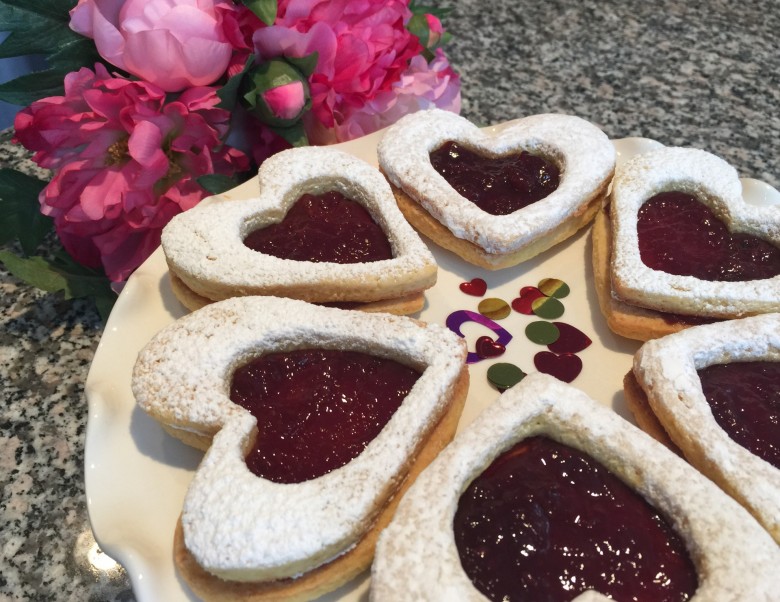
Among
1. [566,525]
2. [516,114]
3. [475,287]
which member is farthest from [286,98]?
[516,114]

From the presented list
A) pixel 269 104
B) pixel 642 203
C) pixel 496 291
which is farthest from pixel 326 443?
pixel 642 203

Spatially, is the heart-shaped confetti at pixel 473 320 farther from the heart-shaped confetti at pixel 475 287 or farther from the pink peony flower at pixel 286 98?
the pink peony flower at pixel 286 98

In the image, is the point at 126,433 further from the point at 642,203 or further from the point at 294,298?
the point at 642,203

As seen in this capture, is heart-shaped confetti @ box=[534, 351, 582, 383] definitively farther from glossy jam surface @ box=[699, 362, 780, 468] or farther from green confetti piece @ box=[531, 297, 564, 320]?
glossy jam surface @ box=[699, 362, 780, 468]

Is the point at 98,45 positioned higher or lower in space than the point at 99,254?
higher

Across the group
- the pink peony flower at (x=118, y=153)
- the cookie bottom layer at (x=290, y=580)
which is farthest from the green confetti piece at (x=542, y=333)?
the pink peony flower at (x=118, y=153)

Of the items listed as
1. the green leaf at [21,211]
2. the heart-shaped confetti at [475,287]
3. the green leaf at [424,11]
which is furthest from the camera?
the green leaf at [424,11]
